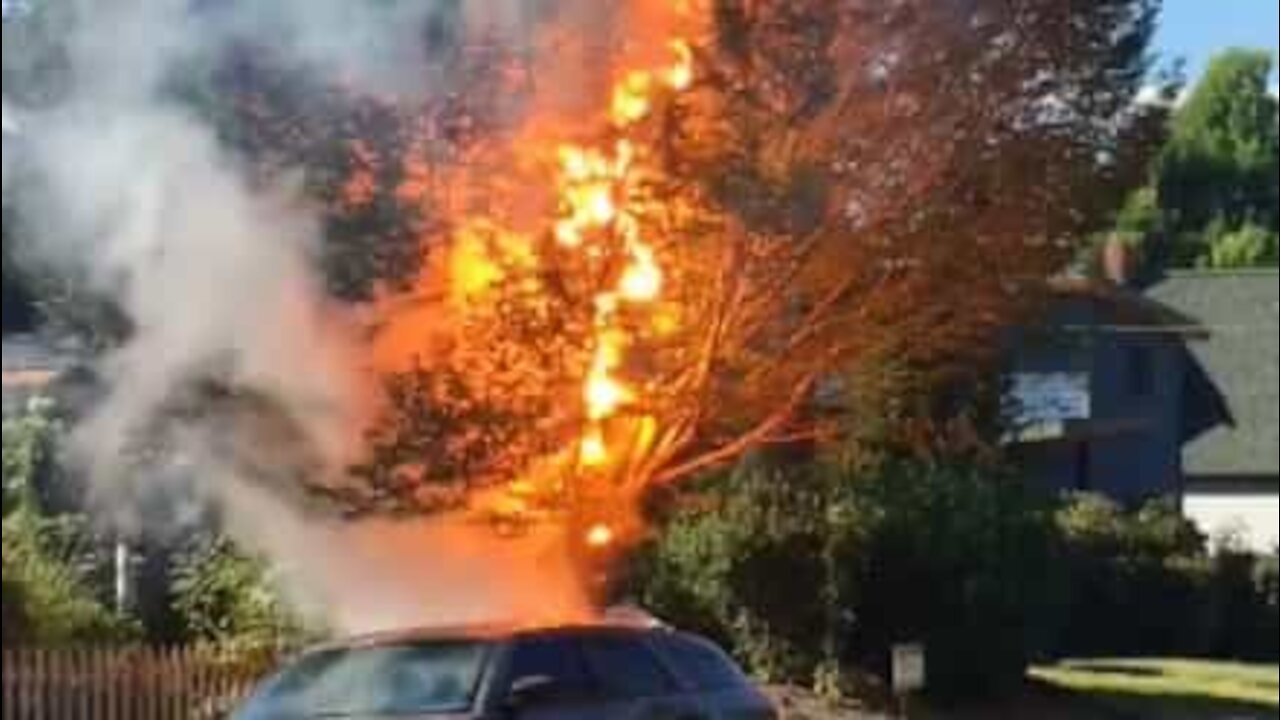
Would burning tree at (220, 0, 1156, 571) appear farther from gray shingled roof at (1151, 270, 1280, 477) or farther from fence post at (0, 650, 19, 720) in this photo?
gray shingled roof at (1151, 270, 1280, 477)

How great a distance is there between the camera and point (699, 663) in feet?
43.5

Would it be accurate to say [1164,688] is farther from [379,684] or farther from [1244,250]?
[1244,250]

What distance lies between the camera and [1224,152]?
2911 inches

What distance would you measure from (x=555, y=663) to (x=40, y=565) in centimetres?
680

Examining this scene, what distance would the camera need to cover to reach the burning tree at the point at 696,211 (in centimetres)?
1764

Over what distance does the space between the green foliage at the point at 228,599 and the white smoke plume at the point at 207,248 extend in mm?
897

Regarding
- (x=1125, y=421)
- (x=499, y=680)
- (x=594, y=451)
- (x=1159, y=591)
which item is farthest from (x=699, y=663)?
(x=1125, y=421)

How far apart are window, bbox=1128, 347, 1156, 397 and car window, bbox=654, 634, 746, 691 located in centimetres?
3359

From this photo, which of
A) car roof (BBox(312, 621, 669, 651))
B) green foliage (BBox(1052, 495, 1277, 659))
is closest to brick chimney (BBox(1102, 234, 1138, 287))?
green foliage (BBox(1052, 495, 1277, 659))

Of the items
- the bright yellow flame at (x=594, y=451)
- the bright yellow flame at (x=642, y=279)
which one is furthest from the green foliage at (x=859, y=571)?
the bright yellow flame at (x=642, y=279)

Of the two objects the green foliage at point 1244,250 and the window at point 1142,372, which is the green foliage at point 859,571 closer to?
the window at point 1142,372

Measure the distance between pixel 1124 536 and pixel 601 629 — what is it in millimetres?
22520

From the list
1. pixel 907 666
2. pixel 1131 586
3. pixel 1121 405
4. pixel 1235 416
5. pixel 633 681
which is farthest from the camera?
pixel 1235 416

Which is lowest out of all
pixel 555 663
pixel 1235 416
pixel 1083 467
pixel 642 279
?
pixel 555 663
